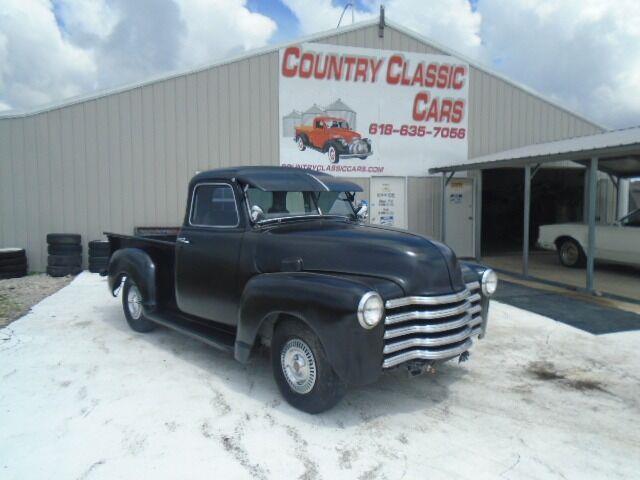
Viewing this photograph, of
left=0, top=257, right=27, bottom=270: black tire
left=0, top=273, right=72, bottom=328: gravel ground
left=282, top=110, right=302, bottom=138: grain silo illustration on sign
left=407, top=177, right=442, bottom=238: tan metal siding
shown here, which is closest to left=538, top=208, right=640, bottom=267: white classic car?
left=407, top=177, right=442, bottom=238: tan metal siding

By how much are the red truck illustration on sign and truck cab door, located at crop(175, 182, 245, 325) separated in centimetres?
728

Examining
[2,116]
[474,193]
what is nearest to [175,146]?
[2,116]

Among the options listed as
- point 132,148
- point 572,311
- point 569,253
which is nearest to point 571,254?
point 569,253

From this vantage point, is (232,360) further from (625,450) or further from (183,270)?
(625,450)

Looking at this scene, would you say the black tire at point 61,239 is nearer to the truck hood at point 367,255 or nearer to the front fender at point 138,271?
the front fender at point 138,271

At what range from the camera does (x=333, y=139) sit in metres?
12.4

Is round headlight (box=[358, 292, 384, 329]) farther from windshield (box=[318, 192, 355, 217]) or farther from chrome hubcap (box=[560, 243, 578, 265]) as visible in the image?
chrome hubcap (box=[560, 243, 578, 265])

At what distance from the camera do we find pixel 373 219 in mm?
12750

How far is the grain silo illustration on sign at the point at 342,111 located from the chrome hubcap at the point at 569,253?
233 inches

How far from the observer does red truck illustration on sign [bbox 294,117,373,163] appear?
39.9 ft

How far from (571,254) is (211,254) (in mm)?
10043

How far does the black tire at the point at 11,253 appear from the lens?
32.3ft

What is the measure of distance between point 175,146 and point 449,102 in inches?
279

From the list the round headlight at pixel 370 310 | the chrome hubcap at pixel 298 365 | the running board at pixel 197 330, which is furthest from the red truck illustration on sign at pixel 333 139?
the round headlight at pixel 370 310
